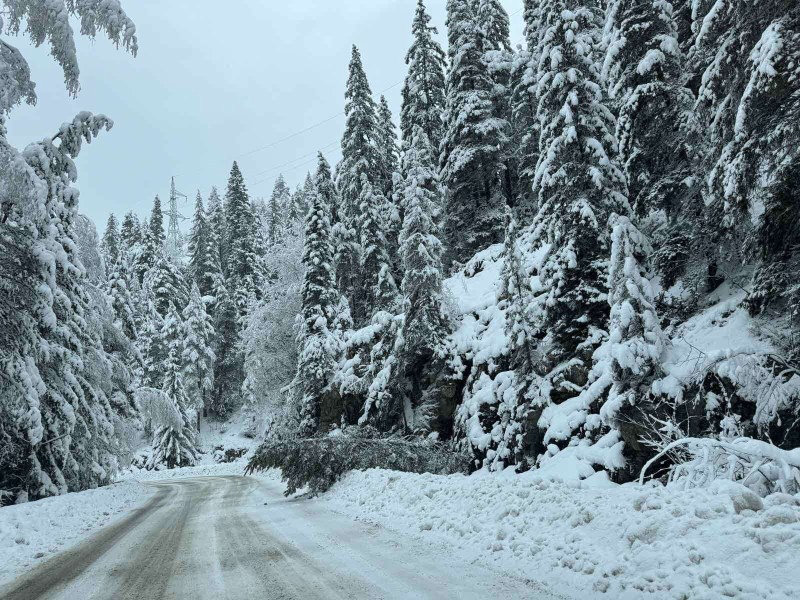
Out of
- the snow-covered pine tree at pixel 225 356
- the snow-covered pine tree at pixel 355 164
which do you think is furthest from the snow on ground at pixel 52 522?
the snow-covered pine tree at pixel 225 356

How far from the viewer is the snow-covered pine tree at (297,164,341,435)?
85.0 ft

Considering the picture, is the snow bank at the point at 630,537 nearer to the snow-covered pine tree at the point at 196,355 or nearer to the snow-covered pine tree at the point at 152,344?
the snow-covered pine tree at the point at 152,344

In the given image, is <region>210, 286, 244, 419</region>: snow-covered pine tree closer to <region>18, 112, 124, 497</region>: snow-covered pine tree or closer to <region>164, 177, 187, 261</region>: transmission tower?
<region>18, 112, 124, 497</region>: snow-covered pine tree

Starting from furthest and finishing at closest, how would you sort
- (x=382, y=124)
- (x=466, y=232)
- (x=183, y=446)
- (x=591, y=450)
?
(x=183, y=446), (x=382, y=124), (x=466, y=232), (x=591, y=450)

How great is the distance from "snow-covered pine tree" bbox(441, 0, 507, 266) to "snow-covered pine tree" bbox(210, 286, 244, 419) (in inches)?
1138

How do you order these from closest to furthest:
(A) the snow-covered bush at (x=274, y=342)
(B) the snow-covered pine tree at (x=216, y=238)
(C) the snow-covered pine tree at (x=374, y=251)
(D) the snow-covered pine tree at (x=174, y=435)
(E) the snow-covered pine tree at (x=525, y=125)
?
(E) the snow-covered pine tree at (x=525, y=125)
(C) the snow-covered pine tree at (x=374, y=251)
(A) the snow-covered bush at (x=274, y=342)
(D) the snow-covered pine tree at (x=174, y=435)
(B) the snow-covered pine tree at (x=216, y=238)

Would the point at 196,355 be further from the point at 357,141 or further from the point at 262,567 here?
the point at 262,567

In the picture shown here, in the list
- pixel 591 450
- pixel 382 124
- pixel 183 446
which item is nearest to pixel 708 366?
pixel 591 450

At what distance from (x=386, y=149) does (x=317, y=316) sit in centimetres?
1474

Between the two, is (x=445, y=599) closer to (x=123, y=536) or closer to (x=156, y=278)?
(x=123, y=536)

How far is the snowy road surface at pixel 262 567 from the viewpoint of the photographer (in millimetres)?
4801

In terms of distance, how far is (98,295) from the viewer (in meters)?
18.3

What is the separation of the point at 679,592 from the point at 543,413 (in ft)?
30.7

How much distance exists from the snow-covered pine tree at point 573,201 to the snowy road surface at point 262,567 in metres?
7.85
